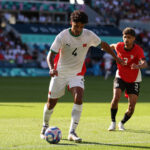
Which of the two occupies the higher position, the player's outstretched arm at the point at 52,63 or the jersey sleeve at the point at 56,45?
the jersey sleeve at the point at 56,45

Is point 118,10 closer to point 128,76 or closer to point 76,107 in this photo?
point 128,76

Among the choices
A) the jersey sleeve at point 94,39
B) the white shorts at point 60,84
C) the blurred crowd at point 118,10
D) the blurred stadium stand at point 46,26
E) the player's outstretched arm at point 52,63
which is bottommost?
the white shorts at point 60,84

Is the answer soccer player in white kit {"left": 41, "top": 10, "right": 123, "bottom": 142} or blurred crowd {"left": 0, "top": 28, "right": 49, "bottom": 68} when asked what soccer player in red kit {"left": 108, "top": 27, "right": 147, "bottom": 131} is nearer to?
soccer player in white kit {"left": 41, "top": 10, "right": 123, "bottom": 142}

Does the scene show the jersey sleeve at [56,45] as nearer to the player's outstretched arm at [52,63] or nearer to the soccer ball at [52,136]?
the player's outstretched arm at [52,63]

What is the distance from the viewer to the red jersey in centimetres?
1122

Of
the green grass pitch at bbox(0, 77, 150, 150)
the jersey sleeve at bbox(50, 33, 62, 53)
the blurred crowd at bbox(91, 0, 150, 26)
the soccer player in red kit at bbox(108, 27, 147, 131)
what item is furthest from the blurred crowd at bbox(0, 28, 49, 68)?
the jersey sleeve at bbox(50, 33, 62, 53)

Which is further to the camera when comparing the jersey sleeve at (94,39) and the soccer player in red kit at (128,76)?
the soccer player in red kit at (128,76)

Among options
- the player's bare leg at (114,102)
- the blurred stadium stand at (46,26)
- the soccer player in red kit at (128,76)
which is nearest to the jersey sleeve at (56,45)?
the soccer player in red kit at (128,76)

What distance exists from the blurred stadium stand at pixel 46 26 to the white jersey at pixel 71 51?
2806 centimetres

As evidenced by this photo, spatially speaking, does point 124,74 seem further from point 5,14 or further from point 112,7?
point 112,7

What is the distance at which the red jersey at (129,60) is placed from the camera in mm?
11219

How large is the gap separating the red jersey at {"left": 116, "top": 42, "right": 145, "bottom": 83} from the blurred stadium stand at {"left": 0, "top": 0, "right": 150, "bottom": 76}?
86.3 ft

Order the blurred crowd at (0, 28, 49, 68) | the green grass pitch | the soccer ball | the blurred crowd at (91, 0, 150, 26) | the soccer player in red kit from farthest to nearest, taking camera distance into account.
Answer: the blurred crowd at (91, 0, 150, 26), the blurred crowd at (0, 28, 49, 68), the soccer player in red kit, the soccer ball, the green grass pitch

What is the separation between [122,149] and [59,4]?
4149 centimetres
